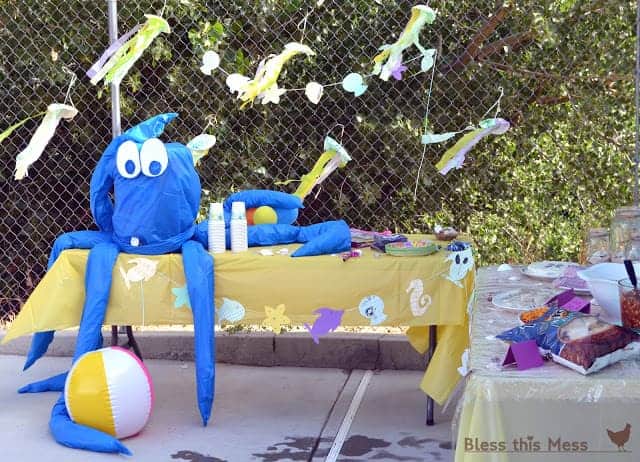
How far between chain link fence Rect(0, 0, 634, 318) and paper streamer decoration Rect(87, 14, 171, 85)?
750mm

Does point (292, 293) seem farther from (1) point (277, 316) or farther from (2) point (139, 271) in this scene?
(2) point (139, 271)

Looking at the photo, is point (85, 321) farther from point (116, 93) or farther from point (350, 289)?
point (116, 93)

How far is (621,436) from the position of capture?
1.82 m

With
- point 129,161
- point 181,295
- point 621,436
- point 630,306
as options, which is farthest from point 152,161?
point 621,436

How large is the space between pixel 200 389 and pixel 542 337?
2.08m

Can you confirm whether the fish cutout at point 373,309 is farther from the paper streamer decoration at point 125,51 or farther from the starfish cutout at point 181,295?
the paper streamer decoration at point 125,51

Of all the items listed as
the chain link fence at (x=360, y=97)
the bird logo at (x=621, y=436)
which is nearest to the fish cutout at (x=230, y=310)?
the chain link fence at (x=360, y=97)

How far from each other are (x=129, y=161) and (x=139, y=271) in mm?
483

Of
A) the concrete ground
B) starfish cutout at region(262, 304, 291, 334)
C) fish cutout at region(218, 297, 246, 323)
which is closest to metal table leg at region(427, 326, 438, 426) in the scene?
the concrete ground

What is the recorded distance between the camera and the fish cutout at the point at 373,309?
3740mm

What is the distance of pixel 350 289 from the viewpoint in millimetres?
3732

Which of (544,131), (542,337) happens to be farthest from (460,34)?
(542,337)

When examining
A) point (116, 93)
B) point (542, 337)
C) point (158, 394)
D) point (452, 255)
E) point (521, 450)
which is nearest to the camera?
point (521, 450)

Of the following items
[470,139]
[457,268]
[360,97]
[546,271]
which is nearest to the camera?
[546,271]
